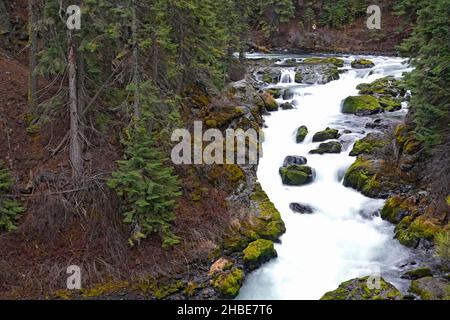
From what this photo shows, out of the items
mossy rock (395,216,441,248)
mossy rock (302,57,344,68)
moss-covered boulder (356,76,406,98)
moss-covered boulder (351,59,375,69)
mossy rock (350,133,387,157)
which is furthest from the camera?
mossy rock (302,57,344,68)

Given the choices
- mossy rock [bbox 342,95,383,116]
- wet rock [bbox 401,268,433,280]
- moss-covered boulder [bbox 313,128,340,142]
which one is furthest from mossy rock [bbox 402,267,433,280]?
mossy rock [bbox 342,95,383,116]

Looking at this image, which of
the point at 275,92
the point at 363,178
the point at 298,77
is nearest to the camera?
the point at 363,178

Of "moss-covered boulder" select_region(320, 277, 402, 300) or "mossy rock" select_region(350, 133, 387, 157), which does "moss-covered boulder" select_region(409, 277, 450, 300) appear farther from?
"mossy rock" select_region(350, 133, 387, 157)

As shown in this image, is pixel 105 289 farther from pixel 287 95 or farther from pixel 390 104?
pixel 287 95

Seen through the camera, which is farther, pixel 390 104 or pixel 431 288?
pixel 390 104

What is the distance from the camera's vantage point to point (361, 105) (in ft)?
88.2

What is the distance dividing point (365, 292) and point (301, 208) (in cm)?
654

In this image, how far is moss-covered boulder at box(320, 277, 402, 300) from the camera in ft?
38.6

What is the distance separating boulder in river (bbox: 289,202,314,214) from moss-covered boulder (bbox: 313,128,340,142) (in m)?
5.74

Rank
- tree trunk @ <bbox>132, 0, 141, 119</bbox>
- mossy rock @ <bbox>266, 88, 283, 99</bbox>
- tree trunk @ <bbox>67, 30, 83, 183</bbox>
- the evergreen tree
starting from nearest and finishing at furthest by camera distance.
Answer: tree trunk @ <bbox>132, 0, 141, 119</bbox> < tree trunk @ <bbox>67, 30, 83, 183</bbox> < the evergreen tree < mossy rock @ <bbox>266, 88, 283, 99</bbox>

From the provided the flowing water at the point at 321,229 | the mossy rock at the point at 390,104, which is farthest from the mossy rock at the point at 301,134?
the mossy rock at the point at 390,104

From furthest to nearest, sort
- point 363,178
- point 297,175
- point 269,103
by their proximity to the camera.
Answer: point 269,103 → point 297,175 → point 363,178

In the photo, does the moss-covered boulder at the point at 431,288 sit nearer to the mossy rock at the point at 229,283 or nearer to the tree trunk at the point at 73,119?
the mossy rock at the point at 229,283

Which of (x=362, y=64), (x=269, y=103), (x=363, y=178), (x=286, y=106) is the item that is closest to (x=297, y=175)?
(x=363, y=178)
